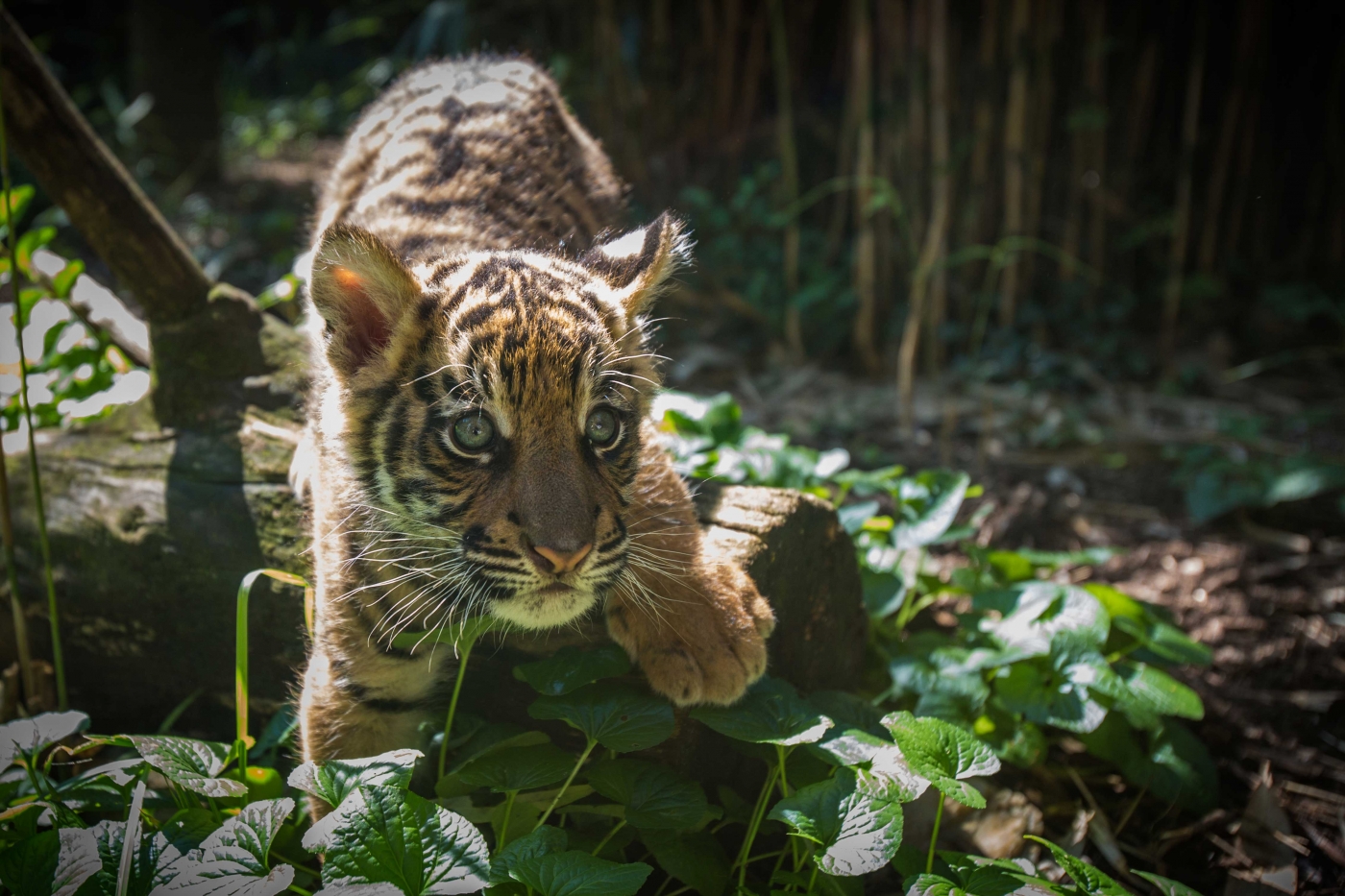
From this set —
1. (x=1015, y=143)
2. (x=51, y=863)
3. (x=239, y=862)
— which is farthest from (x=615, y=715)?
(x=1015, y=143)

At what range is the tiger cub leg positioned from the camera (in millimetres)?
1987

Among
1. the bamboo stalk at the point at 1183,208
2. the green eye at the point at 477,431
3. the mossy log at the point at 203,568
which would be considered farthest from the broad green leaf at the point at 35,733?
the bamboo stalk at the point at 1183,208

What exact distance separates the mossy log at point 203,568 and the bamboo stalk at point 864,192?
9.55ft

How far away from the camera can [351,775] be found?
1731mm

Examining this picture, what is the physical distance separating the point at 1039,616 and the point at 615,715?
4.41ft

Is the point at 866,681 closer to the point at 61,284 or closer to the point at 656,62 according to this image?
the point at 61,284

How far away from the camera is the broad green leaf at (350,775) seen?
1.69 metres

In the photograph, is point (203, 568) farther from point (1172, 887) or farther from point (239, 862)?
point (1172, 887)

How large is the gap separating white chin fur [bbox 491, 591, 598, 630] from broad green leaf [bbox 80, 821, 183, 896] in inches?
27.6

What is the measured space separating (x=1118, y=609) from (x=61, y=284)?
149 inches

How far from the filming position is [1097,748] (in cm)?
256

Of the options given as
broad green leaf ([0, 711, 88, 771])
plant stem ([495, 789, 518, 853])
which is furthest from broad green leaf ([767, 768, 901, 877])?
broad green leaf ([0, 711, 88, 771])

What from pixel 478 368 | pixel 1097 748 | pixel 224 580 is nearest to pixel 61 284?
pixel 224 580

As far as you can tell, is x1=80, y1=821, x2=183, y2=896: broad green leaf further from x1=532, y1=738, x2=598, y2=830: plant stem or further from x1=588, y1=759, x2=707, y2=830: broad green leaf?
x1=588, y1=759, x2=707, y2=830: broad green leaf
